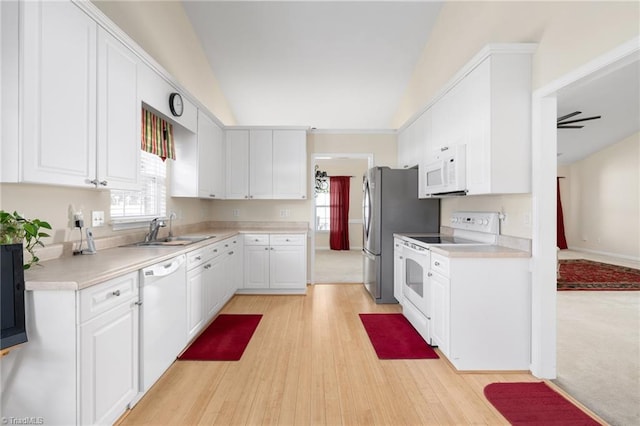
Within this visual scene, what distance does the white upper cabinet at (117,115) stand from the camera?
1.93m

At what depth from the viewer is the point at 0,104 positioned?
142cm

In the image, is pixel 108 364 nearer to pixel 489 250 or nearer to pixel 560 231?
pixel 489 250

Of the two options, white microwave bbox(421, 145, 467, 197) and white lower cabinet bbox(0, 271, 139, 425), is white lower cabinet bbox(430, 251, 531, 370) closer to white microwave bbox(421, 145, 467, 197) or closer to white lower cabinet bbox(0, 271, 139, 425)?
white microwave bbox(421, 145, 467, 197)

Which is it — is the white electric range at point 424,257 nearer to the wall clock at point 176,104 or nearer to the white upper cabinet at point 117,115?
the white upper cabinet at point 117,115

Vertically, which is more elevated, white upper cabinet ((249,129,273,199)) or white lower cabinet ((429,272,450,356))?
white upper cabinet ((249,129,273,199))

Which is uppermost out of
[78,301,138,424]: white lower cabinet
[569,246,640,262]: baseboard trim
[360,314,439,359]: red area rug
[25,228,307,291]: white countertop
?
[25,228,307,291]: white countertop

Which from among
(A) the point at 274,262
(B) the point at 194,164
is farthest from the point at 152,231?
(A) the point at 274,262

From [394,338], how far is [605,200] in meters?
8.12

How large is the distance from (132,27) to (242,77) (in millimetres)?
2362

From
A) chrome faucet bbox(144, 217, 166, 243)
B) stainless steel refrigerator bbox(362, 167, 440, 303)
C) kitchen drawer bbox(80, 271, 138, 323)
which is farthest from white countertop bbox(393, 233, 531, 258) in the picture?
chrome faucet bbox(144, 217, 166, 243)

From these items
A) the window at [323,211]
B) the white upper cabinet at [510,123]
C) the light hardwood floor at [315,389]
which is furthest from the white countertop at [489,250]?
the window at [323,211]

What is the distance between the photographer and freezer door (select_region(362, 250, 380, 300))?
4004mm

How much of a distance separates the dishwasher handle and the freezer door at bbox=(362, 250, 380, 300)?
2.42 m

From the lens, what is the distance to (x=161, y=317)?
2148 millimetres
